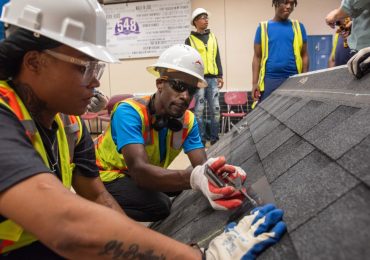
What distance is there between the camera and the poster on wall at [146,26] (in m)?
6.53

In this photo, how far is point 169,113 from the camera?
2.00m

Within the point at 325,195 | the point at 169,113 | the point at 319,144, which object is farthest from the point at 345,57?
the point at 325,195

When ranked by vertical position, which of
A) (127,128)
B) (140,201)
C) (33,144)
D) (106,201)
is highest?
(33,144)

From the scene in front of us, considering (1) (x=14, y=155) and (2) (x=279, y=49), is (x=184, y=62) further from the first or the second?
(2) (x=279, y=49)

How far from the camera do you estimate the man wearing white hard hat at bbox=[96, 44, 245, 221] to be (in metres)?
1.81

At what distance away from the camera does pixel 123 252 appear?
78 cm

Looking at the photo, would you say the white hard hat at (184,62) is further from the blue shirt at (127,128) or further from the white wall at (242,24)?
the white wall at (242,24)

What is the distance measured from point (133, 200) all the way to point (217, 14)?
5215mm

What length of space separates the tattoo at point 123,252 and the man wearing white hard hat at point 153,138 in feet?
2.89

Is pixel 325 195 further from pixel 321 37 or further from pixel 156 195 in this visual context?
Result: pixel 321 37

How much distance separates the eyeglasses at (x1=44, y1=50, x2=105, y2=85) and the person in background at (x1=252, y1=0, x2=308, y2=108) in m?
2.62

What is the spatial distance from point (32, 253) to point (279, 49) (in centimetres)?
298

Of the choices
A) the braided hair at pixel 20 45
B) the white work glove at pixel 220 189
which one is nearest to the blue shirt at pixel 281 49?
the white work glove at pixel 220 189

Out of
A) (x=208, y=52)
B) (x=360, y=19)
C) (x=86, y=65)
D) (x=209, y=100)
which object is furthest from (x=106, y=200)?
(x=208, y=52)
